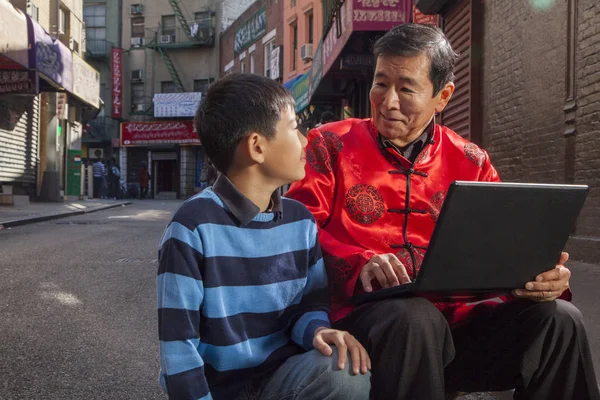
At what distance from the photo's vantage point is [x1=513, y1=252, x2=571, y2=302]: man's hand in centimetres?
171

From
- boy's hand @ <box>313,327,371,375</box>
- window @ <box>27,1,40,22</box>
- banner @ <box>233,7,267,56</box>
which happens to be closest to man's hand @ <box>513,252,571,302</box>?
boy's hand @ <box>313,327,371,375</box>

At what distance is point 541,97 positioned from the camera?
803cm

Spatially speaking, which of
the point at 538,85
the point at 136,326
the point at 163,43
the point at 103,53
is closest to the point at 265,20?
the point at 163,43

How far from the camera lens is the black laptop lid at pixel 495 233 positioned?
4.98 feet

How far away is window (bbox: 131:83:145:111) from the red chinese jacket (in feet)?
129

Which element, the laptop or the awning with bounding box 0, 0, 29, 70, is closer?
the laptop

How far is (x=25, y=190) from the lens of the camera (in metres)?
21.4

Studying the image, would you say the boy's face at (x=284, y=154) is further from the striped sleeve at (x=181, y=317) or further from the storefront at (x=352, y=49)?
the storefront at (x=352, y=49)

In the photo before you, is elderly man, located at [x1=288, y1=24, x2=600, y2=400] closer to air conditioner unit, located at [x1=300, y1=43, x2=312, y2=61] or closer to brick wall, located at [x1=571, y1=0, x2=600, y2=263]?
brick wall, located at [x1=571, y1=0, x2=600, y2=263]

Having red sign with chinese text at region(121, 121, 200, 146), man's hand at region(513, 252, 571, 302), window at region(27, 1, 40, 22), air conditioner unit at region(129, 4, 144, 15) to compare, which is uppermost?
air conditioner unit at region(129, 4, 144, 15)

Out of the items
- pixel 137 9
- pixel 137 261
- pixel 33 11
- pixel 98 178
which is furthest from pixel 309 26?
pixel 137 261

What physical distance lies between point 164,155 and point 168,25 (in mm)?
7778

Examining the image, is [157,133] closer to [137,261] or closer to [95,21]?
[95,21]

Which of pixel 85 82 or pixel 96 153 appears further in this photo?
pixel 96 153
